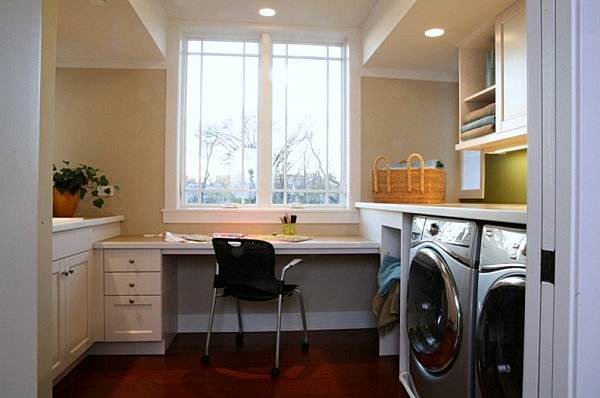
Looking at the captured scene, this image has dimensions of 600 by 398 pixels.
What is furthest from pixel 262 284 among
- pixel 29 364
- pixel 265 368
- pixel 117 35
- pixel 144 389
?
pixel 117 35

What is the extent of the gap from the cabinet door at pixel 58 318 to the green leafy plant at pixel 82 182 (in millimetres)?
738

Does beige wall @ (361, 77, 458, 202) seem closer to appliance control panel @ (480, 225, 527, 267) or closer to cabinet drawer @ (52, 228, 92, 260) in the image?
appliance control panel @ (480, 225, 527, 267)

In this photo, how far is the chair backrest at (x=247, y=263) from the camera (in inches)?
93.9

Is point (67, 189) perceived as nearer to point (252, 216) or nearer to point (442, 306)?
point (252, 216)

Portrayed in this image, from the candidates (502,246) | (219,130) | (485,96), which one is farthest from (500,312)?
(219,130)

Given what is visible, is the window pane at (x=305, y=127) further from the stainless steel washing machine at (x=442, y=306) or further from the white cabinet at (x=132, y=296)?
the stainless steel washing machine at (x=442, y=306)

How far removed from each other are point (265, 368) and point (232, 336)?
0.65 meters

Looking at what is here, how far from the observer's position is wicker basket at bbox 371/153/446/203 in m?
2.65

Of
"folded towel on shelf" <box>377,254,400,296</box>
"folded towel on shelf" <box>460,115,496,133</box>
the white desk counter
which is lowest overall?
"folded towel on shelf" <box>377,254,400,296</box>

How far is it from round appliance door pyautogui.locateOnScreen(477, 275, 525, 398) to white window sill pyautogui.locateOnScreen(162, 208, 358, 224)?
1896mm

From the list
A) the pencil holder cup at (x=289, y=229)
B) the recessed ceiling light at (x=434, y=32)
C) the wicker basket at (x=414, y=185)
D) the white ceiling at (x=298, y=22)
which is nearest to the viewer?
the white ceiling at (x=298, y=22)

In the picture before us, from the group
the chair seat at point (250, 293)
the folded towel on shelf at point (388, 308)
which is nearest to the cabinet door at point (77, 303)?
the chair seat at point (250, 293)

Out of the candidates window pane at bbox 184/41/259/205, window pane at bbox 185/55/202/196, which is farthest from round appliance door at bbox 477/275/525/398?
window pane at bbox 185/55/202/196

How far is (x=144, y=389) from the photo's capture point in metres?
2.14
